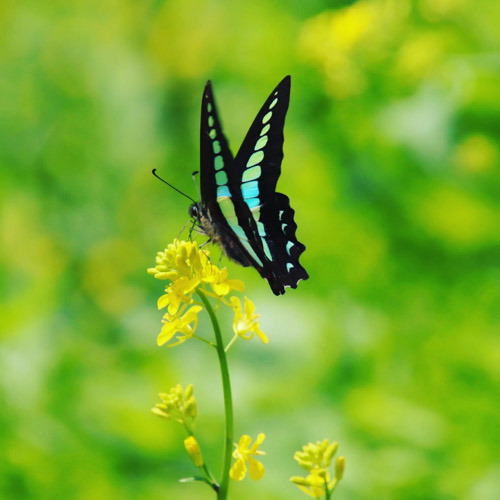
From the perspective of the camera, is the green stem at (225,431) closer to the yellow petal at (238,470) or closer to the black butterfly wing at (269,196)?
the yellow petal at (238,470)

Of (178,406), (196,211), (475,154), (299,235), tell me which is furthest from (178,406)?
(475,154)

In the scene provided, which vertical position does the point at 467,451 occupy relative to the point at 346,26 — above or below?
below

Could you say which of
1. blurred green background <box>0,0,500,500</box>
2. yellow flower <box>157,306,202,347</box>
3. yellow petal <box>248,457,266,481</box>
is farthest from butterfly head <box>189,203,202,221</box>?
blurred green background <box>0,0,500,500</box>

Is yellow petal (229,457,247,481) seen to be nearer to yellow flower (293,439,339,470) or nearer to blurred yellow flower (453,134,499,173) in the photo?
yellow flower (293,439,339,470)

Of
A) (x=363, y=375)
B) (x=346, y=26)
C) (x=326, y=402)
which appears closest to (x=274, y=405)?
(x=326, y=402)

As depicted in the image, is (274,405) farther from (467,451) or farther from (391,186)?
(391,186)

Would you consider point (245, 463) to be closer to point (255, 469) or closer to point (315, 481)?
point (255, 469)

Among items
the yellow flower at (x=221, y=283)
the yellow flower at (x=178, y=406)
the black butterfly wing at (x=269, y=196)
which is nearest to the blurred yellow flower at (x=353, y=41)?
the black butterfly wing at (x=269, y=196)

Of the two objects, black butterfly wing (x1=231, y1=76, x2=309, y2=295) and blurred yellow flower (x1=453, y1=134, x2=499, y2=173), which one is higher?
blurred yellow flower (x1=453, y1=134, x2=499, y2=173)
